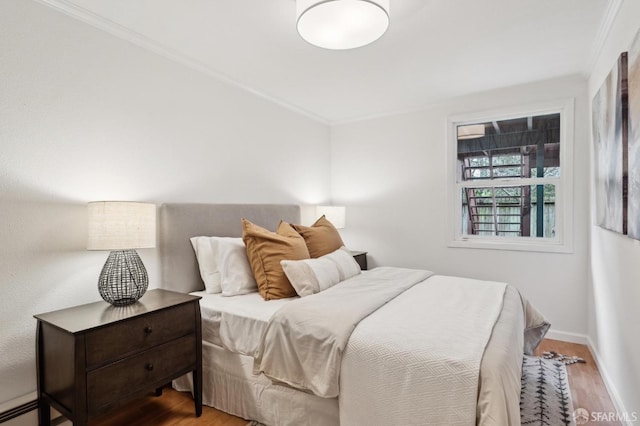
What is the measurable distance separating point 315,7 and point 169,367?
2.03 meters

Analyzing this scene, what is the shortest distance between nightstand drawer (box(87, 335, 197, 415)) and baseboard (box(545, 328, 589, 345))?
3.11m

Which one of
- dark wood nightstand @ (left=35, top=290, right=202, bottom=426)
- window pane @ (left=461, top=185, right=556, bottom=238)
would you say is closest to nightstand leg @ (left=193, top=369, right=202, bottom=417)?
dark wood nightstand @ (left=35, top=290, right=202, bottom=426)

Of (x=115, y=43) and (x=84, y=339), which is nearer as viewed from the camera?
(x=84, y=339)

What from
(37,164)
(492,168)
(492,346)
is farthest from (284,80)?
(492,346)

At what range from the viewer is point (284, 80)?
9.87 ft

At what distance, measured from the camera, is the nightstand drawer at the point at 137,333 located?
1.52 m

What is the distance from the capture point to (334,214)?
390cm

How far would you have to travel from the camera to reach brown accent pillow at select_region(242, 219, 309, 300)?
Result: 2234mm

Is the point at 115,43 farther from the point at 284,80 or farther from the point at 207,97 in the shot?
the point at 284,80

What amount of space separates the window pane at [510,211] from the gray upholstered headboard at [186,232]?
7.99ft

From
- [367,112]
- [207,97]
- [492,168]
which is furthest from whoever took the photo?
[367,112]

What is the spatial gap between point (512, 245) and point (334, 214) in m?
1.85

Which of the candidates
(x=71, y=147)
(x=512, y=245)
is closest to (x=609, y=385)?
(x=512, y=245)

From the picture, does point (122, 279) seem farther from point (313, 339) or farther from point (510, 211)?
point (510, 211)
